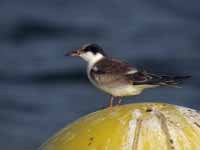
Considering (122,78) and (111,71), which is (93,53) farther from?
(122,78)

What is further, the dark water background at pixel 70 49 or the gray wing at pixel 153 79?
the dark water background at pixel 70 49

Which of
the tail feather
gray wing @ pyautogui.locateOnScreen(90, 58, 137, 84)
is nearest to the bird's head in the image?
gray wing @ pyautogui.locateOnScreen(90, 58, 137, 84)

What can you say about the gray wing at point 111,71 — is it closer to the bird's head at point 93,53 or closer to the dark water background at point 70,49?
the bird's head at point 93,53

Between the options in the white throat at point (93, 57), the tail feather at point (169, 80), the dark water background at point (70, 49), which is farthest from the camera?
the dark water background at point (70, 49)

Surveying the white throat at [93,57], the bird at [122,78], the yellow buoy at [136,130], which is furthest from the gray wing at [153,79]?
the yellow buoy at [136,130]

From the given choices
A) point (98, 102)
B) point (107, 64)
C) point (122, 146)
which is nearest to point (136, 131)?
point (122, 146)

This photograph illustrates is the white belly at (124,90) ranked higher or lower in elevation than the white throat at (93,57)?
lower

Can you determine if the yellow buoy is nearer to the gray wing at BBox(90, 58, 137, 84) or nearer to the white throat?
the gray wing at BBox(90, 58, 137, 84)
